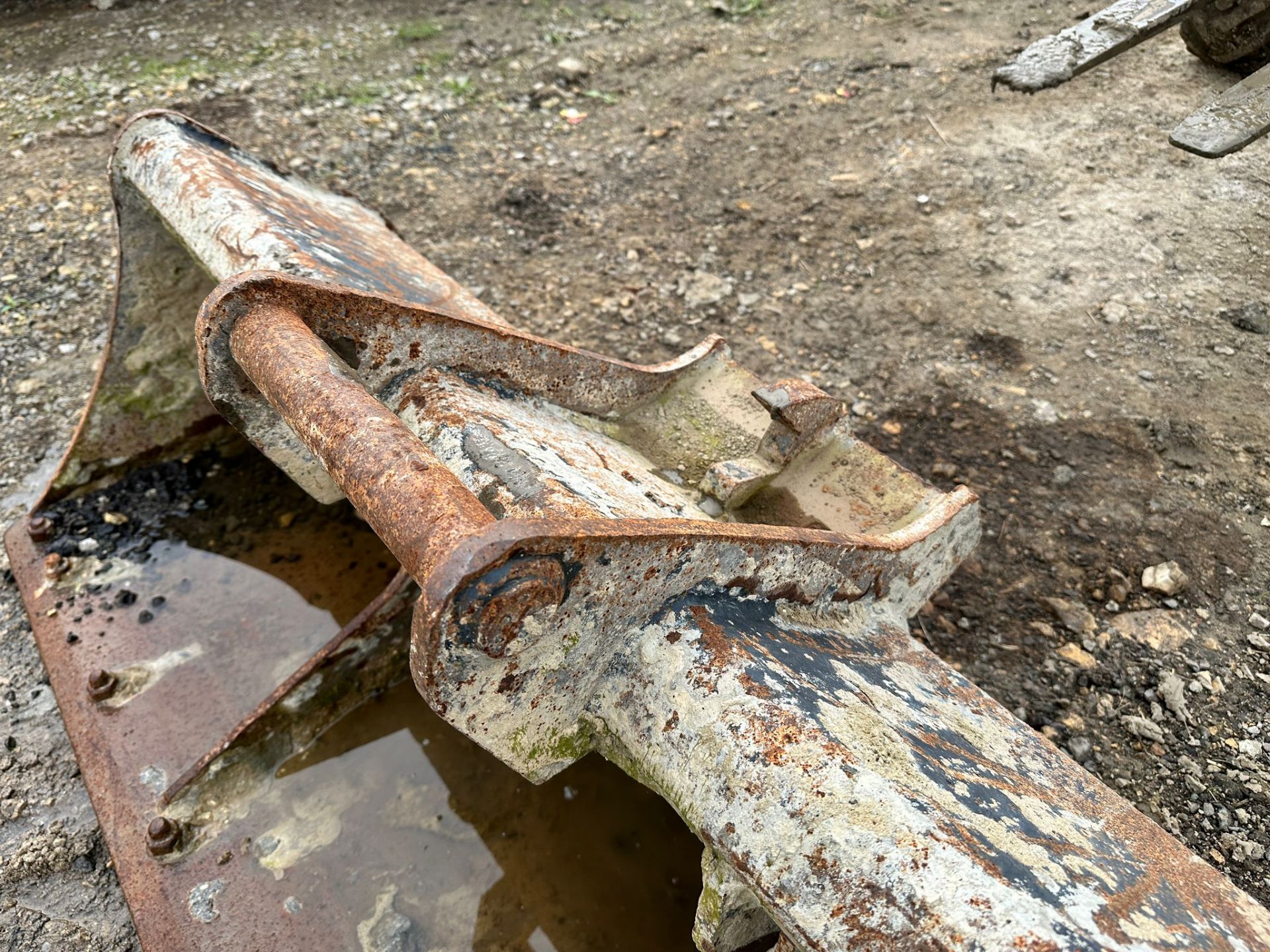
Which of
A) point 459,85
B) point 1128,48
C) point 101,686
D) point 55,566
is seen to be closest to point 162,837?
point 101,686

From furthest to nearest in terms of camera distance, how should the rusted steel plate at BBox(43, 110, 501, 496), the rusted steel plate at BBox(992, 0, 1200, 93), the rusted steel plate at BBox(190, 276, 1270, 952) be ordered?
the rusted steel plate at BBox(992, 0, 1200, 93)
the rusted steel plate at BBox(43, 110, 501, 496)
the rusted steel plate at BBox(190, 276, 1270, 952)

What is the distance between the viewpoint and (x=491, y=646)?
135 cm

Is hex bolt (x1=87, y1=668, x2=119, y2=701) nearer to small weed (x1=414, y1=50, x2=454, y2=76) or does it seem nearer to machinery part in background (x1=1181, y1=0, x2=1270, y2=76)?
small weed (x1=414, y1=50, x2=454, y2=76)

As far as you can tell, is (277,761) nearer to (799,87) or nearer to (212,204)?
(212,204)

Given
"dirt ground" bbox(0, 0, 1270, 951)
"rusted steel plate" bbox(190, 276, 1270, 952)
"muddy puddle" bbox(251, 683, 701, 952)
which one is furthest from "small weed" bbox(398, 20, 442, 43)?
"muddy puddle" bbox(251, 683, 701, 952)

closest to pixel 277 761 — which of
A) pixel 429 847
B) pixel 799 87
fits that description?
pixel 429 847

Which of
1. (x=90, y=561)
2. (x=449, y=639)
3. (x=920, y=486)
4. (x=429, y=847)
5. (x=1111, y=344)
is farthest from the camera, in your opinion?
(x=1111, y=344)

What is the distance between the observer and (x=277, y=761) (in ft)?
7.64

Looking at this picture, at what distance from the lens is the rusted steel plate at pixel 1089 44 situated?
2945 mm

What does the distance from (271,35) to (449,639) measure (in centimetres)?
611

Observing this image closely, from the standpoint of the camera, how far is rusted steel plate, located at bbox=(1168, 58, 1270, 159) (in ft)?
8.98

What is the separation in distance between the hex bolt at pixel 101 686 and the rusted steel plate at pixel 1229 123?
3.66 m

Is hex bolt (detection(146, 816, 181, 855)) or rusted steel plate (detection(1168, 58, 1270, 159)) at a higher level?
rusted steel plate (detection(1168, 58, 1270, 159))

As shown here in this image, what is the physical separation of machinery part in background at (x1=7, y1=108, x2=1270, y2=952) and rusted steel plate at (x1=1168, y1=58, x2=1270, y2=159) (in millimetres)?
1501
